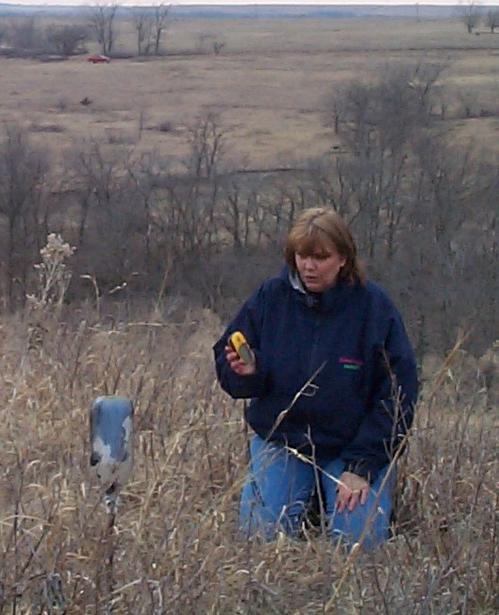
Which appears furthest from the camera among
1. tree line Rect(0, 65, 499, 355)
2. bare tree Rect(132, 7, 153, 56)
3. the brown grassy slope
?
bare tree Rect(132, 7, 153, 56)

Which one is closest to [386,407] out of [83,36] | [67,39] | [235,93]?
[235,93]

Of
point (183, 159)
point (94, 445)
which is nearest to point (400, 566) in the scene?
point (94, 445)

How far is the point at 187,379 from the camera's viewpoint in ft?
13.1

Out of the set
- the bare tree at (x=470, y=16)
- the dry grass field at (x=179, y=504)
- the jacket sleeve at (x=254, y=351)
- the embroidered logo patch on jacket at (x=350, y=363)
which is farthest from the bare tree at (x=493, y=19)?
the embroidered logo patch on jacket at (x=350, y=363)

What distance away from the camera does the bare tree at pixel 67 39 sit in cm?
8162

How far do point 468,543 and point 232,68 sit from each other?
72437 millimetres

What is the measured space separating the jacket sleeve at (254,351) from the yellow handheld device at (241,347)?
6cm

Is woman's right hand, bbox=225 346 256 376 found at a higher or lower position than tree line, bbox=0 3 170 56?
lower

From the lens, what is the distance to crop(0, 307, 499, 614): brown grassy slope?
2188 mm

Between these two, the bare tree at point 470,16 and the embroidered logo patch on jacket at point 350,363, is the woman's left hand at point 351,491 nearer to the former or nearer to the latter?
the embroidered logo patch on jacket at point 350,363

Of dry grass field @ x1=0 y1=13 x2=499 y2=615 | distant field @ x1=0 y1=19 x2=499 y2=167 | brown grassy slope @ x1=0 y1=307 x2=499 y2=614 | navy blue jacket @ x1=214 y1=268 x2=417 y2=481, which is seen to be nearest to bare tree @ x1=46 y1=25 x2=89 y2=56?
distant field @ x1=0 y1=19 x2=499 y2=167

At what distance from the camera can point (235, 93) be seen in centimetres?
5772

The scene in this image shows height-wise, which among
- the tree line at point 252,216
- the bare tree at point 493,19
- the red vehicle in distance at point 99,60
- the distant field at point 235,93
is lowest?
the tree line at point 252,216

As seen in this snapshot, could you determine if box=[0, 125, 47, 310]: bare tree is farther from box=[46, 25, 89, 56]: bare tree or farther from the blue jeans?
box=[46, 25, 89, 56]: bare tree
